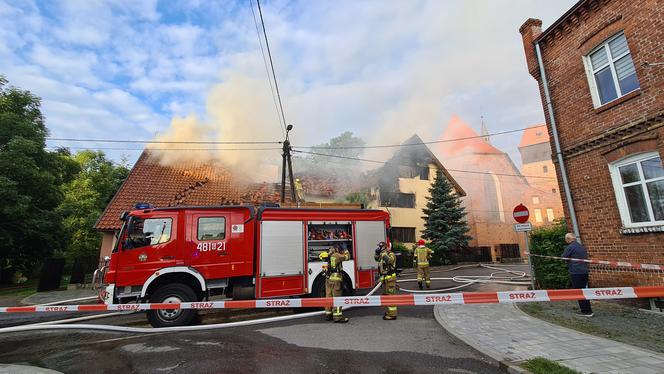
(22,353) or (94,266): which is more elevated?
(94,266)

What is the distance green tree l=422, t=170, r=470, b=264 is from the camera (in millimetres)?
20766

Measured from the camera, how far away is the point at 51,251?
56.2ft

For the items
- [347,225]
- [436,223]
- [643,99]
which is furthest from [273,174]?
[643,99]

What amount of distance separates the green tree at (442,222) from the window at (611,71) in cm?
1424

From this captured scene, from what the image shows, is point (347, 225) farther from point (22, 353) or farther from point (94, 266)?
point (94, 266)

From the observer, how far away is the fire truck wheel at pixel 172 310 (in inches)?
247

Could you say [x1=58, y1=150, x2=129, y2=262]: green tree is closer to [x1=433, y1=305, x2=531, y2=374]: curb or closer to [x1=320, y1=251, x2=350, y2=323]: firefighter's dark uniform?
[x1=320, y1=251, x2=350, y2=323]: firefighter's dark uniform

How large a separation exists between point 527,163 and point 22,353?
59494mm

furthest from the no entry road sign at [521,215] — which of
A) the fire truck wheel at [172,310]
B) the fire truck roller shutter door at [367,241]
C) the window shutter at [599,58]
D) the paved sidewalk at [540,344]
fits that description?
the fire truck wheel at [172,310]

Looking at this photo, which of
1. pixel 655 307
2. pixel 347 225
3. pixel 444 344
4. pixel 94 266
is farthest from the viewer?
pixel 94 266

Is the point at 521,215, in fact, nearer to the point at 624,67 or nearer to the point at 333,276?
the point at 624,67

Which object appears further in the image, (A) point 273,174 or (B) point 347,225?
(A) point 273,174

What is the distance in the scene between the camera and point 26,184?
15.0 m

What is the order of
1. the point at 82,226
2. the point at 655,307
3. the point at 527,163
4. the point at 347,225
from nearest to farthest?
the point at 655,307
the point at 347,225
the point at 82,226
the point at 527,163
